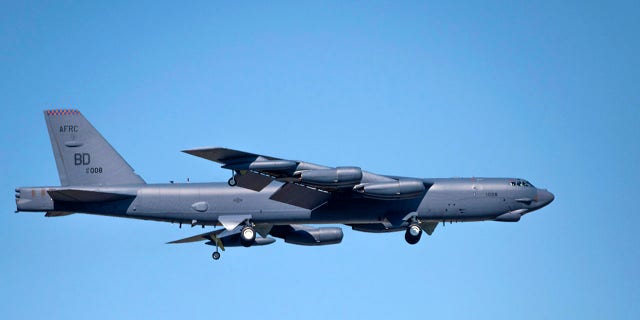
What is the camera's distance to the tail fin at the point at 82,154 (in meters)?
41.1

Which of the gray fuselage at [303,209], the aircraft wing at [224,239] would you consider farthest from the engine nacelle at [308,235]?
the gray fuselage at [303,209]

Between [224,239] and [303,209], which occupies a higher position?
[303,209]

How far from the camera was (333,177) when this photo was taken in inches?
1470

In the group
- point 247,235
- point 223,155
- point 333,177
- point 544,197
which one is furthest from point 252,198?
point 544,197

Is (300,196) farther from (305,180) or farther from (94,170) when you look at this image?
(94,170)

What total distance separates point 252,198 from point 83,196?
7.04 meters

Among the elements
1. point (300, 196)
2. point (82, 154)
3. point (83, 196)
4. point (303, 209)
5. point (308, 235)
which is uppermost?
point (82, 154)

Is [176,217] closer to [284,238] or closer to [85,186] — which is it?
[85,186]

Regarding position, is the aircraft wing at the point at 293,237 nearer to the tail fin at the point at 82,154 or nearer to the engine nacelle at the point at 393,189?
the tail fin at the point at 82,154

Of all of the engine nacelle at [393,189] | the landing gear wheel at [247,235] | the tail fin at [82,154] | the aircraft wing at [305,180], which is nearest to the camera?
the aircraft wing at [305,180]

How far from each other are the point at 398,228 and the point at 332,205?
321 centimetres

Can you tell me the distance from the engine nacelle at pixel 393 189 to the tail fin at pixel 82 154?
9887mm

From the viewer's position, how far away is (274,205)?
135 ft

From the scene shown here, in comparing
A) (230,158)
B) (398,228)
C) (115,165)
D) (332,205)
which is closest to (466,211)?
(398,228)
